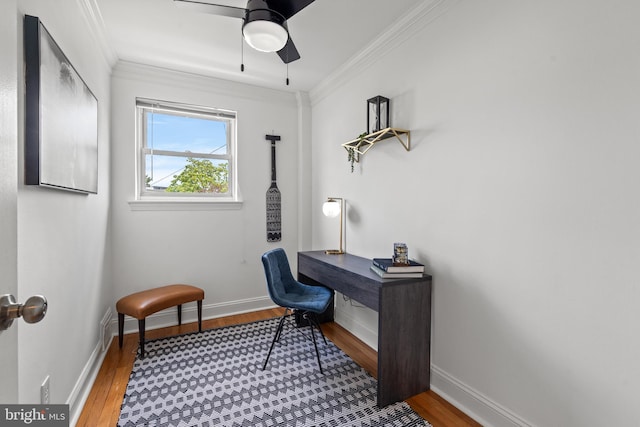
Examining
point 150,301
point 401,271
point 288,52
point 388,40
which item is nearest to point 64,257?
point 150,301

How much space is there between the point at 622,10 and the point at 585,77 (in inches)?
9.8

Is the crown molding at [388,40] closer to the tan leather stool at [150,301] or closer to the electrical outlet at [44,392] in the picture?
the tan leather stool at [150,301]

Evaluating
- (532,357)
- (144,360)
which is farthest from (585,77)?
(144,360)

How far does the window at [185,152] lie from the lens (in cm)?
310

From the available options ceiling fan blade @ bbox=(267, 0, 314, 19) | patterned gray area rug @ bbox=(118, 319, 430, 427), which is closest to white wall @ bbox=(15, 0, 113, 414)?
patterned gray area rug @ bbox=(118, 319, 430, 427)

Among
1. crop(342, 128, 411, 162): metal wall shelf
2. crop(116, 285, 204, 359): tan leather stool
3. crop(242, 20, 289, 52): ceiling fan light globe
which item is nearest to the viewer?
crop(242, 20, 289, 52): ceiling fan light globe

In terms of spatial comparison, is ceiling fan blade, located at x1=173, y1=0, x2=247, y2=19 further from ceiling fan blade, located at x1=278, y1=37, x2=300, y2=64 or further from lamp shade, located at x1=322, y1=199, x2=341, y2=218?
lamp shade, located at x1=322, y1=199, x2=341, y2=218

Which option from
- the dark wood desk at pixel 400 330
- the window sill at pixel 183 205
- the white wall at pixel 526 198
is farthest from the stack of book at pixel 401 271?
the window sill at pixel 183 205

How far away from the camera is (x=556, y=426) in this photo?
1408 millimetres

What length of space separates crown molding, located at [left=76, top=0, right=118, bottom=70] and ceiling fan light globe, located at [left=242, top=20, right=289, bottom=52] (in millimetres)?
1202

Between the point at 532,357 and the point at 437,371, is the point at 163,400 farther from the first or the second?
the point at 532,357

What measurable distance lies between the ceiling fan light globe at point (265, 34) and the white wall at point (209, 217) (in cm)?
182

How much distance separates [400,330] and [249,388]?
1073 mm

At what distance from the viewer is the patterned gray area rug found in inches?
69.2
